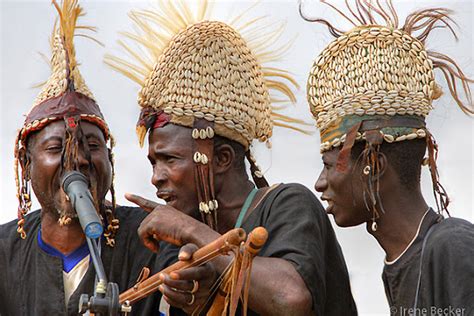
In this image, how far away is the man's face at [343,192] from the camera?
6133 millimetres

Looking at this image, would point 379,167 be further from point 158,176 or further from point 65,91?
point 65,91

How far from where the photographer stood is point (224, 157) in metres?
6.64

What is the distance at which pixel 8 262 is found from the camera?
7223mm

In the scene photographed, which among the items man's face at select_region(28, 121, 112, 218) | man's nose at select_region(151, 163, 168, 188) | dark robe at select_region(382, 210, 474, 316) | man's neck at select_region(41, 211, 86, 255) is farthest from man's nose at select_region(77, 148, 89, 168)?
dark robe at select_region(382, 210, 474, 316)

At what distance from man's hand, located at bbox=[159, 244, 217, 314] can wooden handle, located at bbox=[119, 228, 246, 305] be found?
0.13ft

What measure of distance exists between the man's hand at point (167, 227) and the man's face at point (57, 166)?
0.79 m

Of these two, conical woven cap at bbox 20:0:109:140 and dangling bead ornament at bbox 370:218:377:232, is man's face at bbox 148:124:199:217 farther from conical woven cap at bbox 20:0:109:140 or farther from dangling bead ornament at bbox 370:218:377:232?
dangling bead ornament at bbox 370:218:377:232

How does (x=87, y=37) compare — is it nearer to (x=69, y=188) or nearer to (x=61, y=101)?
(x=61, y=101)

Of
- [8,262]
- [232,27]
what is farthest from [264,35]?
[8,262]

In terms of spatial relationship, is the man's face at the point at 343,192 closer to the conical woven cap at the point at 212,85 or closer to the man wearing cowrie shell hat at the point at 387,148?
the man wearing cowrie shell hat at the point at 387,148

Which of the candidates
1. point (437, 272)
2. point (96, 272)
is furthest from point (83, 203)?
point (437, 272)

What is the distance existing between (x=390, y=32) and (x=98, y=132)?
1.93 m

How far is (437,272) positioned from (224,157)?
59.1 inches

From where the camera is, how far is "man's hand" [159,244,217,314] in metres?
5.79
